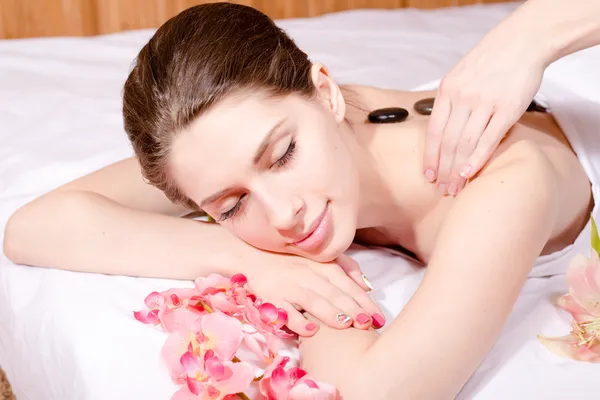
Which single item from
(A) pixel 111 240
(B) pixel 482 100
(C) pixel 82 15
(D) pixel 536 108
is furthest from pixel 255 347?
(C) pixel 82 15

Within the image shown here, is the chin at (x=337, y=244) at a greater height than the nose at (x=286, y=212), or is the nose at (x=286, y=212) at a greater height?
the nose at (x=286, y=212)

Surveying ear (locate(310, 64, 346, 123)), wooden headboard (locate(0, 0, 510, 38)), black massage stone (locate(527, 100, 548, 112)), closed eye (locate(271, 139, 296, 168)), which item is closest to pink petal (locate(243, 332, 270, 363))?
closed eye (locate(271, 139, 296, 168))

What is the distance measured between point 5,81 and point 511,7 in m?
1.76

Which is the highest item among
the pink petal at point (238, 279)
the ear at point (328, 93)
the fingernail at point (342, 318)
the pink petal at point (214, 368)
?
the ear at point (328, 93)

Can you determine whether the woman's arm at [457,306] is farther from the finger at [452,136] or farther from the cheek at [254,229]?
the cheek at [254,229]

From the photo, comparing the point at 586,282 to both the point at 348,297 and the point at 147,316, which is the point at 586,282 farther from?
the point at 147,316

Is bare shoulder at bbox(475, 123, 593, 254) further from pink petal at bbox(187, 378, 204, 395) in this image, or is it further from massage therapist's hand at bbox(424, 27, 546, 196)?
pink petal at bbox(187, 378, 204, 395)

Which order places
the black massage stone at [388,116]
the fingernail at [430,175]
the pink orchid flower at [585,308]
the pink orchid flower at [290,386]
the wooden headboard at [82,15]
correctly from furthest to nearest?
the wooden headboard at [82,15] → the black massage stone at [388,116] → the fingernail at [430,175] → the pink orchid flower at [585,308] → the pink orchid flower at [290,386]

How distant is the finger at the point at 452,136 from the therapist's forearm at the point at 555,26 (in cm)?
14

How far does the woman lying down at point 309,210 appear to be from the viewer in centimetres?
101

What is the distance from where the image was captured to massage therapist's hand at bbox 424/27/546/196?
1.15 m

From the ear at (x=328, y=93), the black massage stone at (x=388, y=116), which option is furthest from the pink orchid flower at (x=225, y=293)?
the black massage stone at (x=388, y=116)

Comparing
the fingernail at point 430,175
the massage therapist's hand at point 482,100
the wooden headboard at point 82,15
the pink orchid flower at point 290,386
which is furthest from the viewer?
the wooden headboard at point 82,15

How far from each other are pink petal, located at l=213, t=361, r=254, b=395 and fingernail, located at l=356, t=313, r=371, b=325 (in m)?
0.21
